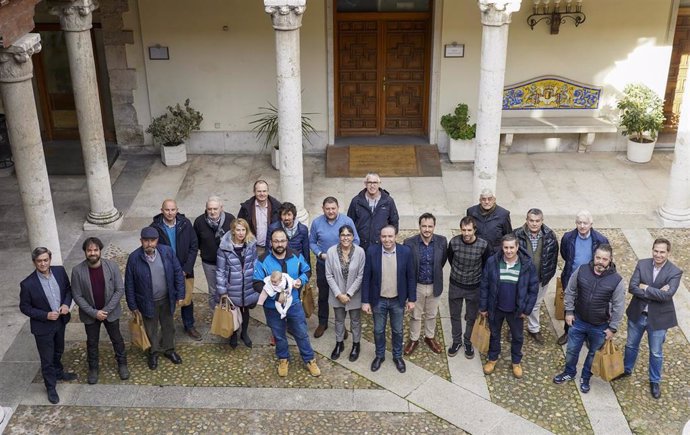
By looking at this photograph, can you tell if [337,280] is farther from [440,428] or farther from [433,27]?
[433,27]

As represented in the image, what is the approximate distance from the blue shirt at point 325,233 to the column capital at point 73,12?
181 inches

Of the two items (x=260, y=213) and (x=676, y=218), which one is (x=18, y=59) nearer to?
(x=260, y=213)

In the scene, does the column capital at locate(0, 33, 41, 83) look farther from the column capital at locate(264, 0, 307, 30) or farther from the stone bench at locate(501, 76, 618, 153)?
the stone bench at locate(501, 76, 618, 153)

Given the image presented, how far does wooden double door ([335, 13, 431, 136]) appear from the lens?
1416 cm

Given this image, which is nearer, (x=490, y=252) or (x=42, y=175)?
(x=490, y=252)

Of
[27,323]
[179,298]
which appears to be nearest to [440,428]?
[179,298]

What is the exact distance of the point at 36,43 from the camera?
28.5 ft

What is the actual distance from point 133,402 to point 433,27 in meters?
8.56

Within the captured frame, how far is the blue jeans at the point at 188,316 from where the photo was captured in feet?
29.0


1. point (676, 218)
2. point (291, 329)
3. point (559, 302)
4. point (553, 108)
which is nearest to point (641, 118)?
point (553, 108)

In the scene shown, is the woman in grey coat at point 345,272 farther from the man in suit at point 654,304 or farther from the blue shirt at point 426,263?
the man in suit at point 654,304

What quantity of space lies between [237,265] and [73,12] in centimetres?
467

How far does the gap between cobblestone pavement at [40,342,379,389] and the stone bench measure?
6983mm

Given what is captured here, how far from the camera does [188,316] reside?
8.89 meters
